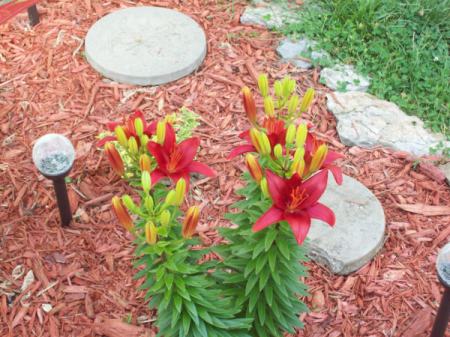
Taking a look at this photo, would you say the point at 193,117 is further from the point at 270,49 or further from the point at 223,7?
the point at 223,7

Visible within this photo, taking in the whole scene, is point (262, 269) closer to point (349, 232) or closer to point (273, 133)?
point (273, 133)

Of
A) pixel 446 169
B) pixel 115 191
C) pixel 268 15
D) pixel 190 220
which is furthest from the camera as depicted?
pixel 268 15

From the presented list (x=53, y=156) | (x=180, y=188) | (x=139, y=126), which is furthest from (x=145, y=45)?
(x=180, y=188)

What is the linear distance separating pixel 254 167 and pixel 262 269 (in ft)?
1.56

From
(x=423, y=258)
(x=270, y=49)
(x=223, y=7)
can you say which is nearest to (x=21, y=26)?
(x=223, y=7)

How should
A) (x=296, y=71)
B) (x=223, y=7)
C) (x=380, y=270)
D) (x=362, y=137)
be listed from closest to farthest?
1. (x=380, y=270)
2. (x=362, y=137)
3. (x=296, y=71)
4. (x=223, y=7)

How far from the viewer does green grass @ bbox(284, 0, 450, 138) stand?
427 cm

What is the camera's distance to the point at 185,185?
6.88 ft

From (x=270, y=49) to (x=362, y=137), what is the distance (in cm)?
102

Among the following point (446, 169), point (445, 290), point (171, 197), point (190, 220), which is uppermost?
point (171, 197)

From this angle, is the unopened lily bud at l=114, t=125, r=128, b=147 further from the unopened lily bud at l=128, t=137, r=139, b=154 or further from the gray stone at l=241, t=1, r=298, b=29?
the gray stone at l=241, t=1, r=298, b=29

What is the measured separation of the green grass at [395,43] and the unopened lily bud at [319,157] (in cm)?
228

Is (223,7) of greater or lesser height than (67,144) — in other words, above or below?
below

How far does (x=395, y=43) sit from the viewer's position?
4531 millimetres
